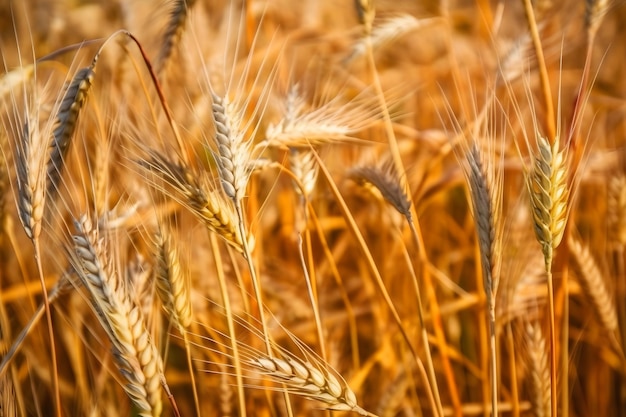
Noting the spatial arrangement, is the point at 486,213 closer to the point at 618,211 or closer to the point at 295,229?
the point at 618,211

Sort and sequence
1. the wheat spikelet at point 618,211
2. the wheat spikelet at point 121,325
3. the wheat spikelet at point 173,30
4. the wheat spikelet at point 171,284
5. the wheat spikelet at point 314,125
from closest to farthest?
the wheat spikelet at point 121,325, the wheat spikelet at point 171,284, the wheat spikelet at point 314,125, the wheat spikelet at point 173,30, the wheat spikelet at point 618,211

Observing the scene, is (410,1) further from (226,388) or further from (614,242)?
(226,388)

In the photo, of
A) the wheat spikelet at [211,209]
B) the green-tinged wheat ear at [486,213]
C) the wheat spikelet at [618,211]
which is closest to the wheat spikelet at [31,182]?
the wheat spikelet at [211,209]

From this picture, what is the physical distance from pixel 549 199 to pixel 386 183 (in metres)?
0.25

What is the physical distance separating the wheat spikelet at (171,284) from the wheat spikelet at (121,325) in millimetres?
89

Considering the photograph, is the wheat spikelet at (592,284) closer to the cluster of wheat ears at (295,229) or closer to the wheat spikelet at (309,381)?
the cluster of wheat ears at (295,229)

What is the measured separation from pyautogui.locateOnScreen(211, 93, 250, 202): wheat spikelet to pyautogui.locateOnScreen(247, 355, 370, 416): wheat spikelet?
0.21 m

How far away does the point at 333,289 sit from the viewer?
166 centimetres

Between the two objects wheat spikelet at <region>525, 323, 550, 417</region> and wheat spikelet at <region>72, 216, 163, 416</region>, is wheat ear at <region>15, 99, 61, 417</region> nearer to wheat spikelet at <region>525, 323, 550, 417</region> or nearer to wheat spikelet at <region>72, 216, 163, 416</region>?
wheat spikelet at <region>72, 216, 163, 416</region>

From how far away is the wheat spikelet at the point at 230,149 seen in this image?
2.22 feet

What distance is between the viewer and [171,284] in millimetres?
767

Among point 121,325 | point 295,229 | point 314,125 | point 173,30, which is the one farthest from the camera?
point 295,229

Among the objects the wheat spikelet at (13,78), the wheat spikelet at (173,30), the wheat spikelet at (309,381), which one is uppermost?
the wheat spikelet at (173,30)

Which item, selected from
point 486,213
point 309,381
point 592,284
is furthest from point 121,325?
point 592,284
